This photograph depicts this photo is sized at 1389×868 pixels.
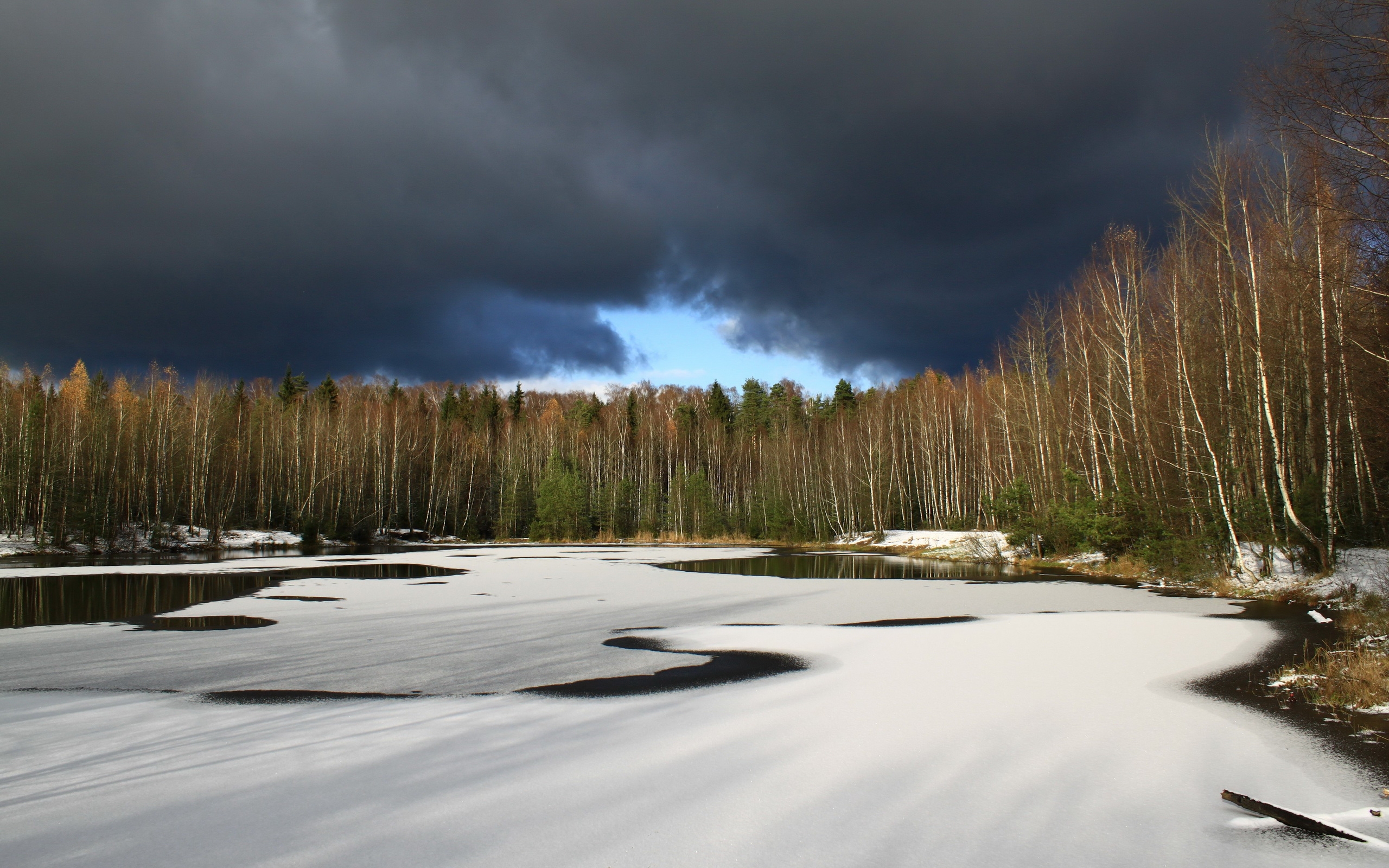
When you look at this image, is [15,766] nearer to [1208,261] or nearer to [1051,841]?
[1051,841]

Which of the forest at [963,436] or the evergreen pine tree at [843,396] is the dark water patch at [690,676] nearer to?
the forest at [963,436]

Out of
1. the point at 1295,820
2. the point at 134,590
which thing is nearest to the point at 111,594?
the point at 134,590

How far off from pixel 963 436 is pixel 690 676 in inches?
1566

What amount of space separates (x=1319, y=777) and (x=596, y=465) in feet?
170

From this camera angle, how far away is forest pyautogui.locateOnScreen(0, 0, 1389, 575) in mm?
14062

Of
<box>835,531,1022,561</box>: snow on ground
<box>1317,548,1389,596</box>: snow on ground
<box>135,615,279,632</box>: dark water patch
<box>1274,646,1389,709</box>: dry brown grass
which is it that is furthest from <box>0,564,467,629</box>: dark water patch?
<box>1317,548,1389,596</box>: snow on ground

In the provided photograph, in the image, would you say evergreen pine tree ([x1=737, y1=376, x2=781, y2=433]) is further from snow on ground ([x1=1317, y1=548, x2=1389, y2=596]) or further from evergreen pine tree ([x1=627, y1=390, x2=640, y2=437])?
snow on ground ([x1=1317, y1=548, x2=1389, y2=596])

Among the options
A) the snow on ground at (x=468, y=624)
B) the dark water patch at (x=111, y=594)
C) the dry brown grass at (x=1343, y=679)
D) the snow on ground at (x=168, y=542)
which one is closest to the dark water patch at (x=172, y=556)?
the snow on ground at (x=168, y=542)

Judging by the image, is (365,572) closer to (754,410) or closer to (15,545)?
(15,545)

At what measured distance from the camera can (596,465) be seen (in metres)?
54.8

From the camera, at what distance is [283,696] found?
6242 mm

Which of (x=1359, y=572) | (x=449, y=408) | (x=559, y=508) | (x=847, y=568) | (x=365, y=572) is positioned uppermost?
(x=449, y=408)

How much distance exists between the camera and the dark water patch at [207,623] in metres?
10.1

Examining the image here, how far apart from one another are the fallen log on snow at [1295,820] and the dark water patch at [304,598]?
13.5m
